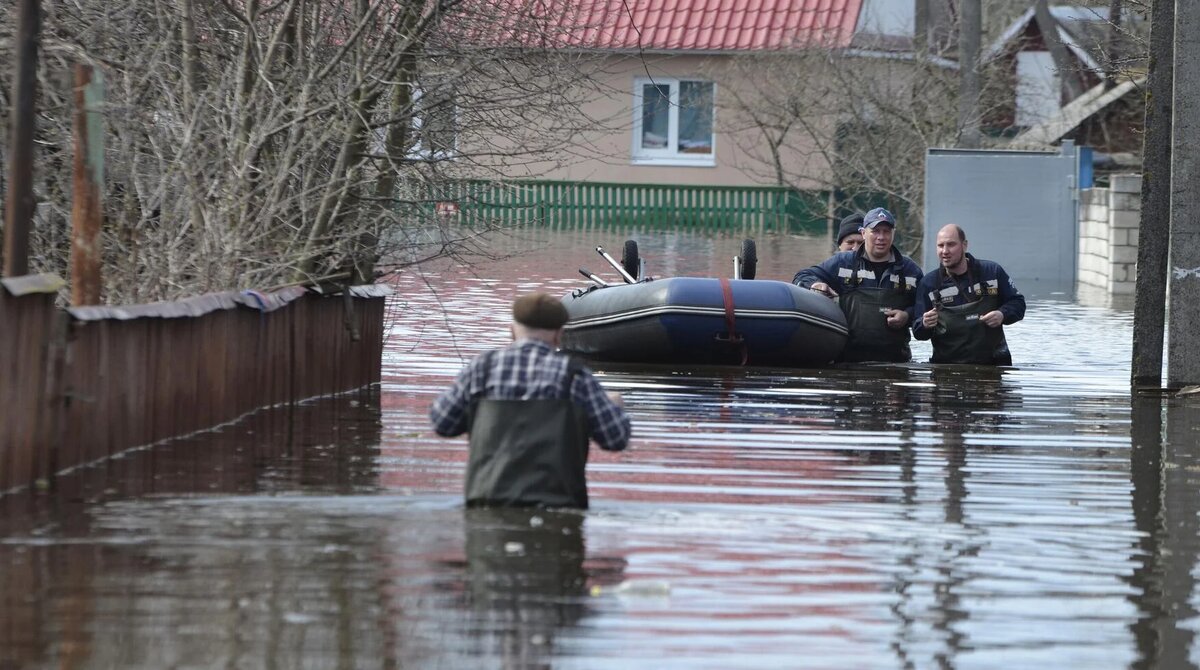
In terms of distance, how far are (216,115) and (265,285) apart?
108 cm

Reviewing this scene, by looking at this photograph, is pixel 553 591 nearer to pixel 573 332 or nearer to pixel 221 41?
pixel 221 41

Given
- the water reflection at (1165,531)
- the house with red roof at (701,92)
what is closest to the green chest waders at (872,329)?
the water reflection at (1165,531)

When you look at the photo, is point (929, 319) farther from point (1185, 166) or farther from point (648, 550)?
point (648, 550)

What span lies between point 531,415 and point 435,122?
22.0 feet

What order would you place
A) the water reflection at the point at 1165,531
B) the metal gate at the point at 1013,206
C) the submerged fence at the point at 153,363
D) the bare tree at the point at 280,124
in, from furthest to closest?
1. the metal gate at the point at 1013,206
2. the bare tree at the point at 280,124
3. the submerged fence at the point at 153,363
4. the water reflection at the point at 1165,531

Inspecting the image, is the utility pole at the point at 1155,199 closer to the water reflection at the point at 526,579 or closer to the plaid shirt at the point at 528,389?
the plaid shirt at the point at 528,389

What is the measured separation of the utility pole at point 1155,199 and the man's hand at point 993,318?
1.05 m

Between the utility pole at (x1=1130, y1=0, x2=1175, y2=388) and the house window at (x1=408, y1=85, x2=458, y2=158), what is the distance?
14.9 ft

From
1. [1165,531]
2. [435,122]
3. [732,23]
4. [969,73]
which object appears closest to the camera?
[1165,531]

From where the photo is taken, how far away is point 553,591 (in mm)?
6691

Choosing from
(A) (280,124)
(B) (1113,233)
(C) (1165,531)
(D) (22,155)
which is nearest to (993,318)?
(A) (280,124)

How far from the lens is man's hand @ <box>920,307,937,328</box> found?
14.5 m

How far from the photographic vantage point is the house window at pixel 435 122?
13.6 meters

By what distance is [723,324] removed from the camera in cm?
1484
